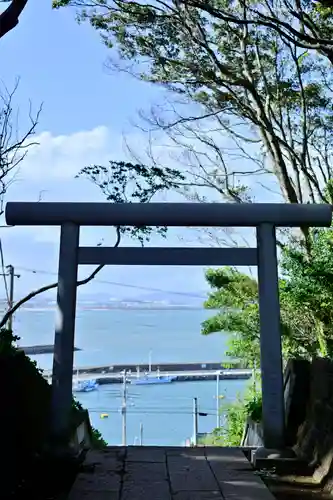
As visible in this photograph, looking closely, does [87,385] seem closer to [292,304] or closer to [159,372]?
[159,372]

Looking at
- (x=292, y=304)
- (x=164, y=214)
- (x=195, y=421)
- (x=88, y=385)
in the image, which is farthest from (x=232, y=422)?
(x=164, y=214)

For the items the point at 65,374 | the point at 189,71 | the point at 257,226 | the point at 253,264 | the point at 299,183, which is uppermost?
the point at 189,71

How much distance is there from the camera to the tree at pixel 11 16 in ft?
15.2

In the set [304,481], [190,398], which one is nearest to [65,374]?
[304,481]

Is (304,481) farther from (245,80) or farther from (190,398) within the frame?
(190,398)

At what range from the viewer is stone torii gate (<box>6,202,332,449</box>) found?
16.5 feet

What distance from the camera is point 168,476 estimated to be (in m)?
4.19

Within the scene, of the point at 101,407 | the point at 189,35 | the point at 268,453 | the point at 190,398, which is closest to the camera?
the point at 268,453

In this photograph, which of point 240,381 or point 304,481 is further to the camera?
point 240,381

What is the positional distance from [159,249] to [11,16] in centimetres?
238

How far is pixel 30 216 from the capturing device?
5.10m

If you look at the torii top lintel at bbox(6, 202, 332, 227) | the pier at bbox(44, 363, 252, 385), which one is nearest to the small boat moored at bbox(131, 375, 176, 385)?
the pier at bbox(44, 363, 252, 385)

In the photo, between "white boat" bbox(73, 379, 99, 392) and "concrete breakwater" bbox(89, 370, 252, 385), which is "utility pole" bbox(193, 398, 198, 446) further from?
"white boat" bbox(73, 379, 99, 392)

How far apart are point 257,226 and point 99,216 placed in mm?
1473
